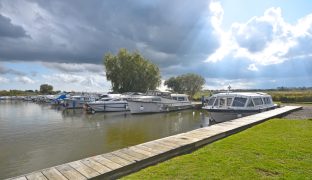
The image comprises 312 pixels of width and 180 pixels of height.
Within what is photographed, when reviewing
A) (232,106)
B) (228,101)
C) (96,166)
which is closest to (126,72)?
(228,101)

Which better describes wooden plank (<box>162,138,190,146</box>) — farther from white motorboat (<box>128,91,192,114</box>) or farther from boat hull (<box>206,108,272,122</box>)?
white motorboat (<box>128,91,192,114</box>)

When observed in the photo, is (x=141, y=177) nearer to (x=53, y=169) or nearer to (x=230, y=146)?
(x=53, y=169)

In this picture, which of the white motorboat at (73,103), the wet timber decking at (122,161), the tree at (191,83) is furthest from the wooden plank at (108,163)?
the tree at (191,83)

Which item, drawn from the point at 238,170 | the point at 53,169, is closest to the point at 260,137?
the point at 238,170

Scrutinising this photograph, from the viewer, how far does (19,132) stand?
710 inches

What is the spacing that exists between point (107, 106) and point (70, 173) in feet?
92.5

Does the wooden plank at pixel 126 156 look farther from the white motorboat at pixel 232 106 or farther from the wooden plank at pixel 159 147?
the white motorboat at pixel 232 106

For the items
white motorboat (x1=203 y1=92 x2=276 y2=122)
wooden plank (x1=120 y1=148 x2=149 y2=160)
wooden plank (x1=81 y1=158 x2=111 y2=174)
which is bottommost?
wooden plank (x1=81 y1=158 x2=111 y2=174)

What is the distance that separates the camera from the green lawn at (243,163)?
544 centimetres

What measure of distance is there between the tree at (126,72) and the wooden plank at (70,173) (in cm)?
4392

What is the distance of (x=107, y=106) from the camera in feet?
109

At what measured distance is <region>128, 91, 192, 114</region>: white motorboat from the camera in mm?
30156

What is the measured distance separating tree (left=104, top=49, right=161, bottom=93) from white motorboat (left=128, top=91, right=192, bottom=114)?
1559 cm

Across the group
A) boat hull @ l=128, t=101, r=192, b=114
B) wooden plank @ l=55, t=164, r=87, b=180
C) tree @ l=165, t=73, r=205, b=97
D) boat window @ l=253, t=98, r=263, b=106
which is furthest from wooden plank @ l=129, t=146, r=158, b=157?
tree @ l=165, t=73, r=205, b=97
